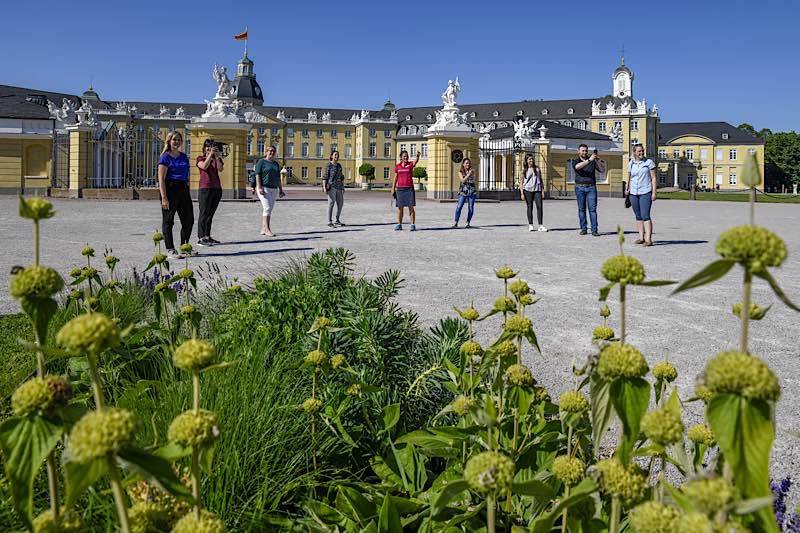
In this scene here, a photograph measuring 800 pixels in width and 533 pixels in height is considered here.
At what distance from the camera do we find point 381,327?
3.33 meters

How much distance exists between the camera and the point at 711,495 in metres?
0.69

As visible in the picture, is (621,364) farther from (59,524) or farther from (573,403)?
(59,524)

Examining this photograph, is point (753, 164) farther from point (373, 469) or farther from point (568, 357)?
point (568, 357)

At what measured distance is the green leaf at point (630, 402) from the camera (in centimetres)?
99

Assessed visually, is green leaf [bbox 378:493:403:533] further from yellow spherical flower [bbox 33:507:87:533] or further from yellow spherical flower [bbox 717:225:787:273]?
yellow spherical flower [bbox 717:225:787:273]

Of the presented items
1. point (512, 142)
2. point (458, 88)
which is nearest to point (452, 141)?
point (458, 88)

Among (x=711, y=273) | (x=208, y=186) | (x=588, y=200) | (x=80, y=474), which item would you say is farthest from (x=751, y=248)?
(x=588, y=200)

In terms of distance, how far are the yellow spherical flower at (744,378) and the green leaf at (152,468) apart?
0.68m

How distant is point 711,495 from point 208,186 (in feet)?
34.9

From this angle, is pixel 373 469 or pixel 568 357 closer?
pixel 373 469

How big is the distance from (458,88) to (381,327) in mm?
27682

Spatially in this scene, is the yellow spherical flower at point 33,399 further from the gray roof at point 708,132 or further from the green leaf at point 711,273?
the gray roof at point 708,132

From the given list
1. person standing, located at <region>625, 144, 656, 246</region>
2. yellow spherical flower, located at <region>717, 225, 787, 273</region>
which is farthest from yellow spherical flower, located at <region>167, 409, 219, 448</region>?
person standing, located at <region>625, 144, 656, 246</region>

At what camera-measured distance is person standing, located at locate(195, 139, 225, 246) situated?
1051cm
